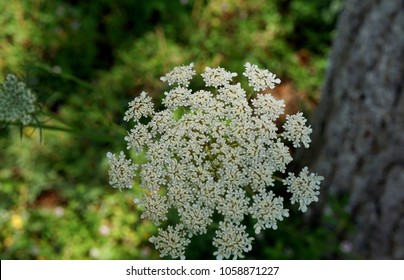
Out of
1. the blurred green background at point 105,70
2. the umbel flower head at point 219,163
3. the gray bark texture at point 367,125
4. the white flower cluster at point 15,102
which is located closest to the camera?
the umbel flower head at point 219,163

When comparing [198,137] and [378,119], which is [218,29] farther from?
[198,137]

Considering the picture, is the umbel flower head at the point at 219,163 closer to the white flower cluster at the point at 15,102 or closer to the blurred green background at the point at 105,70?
the white flower cluster at the point at 15,102

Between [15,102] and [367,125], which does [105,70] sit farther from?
[367,125]

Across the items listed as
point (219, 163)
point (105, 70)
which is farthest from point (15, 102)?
point (105, 70)

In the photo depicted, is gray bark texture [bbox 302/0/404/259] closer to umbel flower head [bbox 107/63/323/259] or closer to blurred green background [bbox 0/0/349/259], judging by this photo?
blurred green background [bbox 0/0/349/259]

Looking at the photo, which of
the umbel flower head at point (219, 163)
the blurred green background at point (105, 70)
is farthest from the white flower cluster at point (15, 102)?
the blurred green background at point (105, 70)
